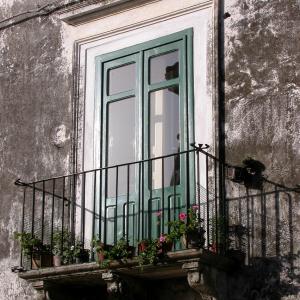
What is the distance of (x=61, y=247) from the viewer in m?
10.8

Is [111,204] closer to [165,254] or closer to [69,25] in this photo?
[165,254]

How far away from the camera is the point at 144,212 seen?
10.8 meters

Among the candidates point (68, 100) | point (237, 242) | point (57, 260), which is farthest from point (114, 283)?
point (68, 100)

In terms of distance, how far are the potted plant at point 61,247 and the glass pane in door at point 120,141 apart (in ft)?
2.23

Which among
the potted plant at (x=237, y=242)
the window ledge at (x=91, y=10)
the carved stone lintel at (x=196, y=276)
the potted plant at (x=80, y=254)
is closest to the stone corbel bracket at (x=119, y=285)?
the potted plant at (x=80, y=254)

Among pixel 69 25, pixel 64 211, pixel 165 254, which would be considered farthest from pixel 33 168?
pixel 165 254

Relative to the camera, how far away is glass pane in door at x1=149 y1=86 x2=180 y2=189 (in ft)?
35.6

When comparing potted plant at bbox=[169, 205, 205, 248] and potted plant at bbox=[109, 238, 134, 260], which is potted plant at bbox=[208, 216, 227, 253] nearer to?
potted plant at bbox=[169, 205, 205, 248]

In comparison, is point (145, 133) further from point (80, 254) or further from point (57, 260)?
point (57, 260)

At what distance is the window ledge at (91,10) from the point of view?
38.5 feet

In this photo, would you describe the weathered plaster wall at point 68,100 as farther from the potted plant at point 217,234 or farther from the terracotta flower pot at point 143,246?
the terracotta flower pot at point 143,246

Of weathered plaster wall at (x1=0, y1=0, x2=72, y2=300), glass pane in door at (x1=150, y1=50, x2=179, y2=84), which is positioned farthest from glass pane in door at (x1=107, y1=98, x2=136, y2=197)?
weathered plaster wall at (x1=0, y1=0, x2=72, y2=300)

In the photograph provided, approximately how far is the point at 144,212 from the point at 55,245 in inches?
44.4

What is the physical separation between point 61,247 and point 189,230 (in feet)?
5.95
